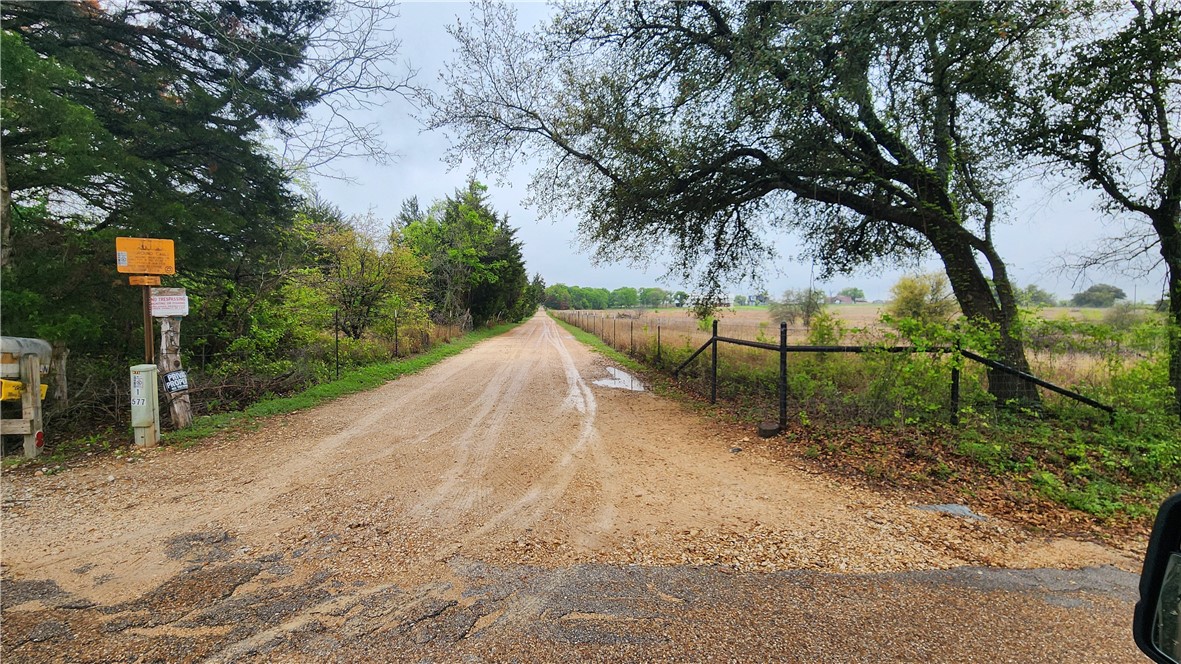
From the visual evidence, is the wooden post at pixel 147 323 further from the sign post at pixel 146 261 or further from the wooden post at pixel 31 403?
the wooden post at pixel 31 403

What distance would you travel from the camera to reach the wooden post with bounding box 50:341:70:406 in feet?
19.0

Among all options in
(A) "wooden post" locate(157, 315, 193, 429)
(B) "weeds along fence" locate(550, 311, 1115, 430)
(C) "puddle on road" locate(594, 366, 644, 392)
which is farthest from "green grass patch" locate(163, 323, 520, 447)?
(B) "weeds along fence" locate(550, 311, 1115, 430)

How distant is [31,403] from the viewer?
495 cm

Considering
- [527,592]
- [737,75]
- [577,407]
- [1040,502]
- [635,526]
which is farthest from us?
[577,407]

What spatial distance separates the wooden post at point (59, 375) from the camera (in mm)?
5777

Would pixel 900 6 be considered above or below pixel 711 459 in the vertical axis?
above

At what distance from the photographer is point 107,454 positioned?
5137 millimetres

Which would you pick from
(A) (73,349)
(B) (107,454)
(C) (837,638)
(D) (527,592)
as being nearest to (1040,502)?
(C) (837,638)

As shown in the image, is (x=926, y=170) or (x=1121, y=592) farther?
(x=926, y=170)

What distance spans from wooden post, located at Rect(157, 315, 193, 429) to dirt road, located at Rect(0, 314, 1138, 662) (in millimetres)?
832

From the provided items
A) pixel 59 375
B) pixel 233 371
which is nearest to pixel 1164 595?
pixel 59 375

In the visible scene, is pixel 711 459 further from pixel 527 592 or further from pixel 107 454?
pixel 107 454

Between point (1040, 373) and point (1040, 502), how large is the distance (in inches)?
148

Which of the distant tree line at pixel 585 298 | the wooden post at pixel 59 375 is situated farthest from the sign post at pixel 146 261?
the distant tree line at pixel 585 298
